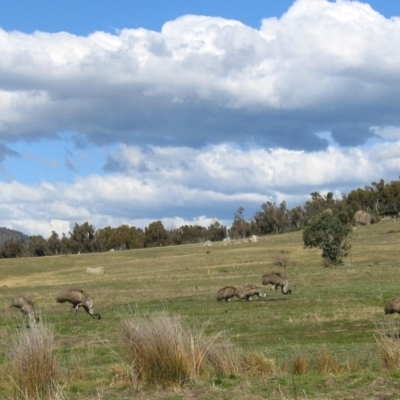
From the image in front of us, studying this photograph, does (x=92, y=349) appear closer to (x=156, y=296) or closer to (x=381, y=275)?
(x=156, y=296)

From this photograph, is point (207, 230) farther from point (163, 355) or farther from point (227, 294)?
point (163, 355)

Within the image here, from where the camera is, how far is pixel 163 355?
14.8 m

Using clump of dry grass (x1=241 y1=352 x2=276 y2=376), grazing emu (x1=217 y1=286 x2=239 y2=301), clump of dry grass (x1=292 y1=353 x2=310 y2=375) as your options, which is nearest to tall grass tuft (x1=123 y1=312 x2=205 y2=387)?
clump of dry grass (x1=241 y1=352 x2=276 y2=376)

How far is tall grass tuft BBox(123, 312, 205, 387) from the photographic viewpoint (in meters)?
14.8

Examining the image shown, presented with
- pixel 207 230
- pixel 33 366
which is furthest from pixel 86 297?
pixel 207 230

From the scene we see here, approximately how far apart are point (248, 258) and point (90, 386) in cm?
7778

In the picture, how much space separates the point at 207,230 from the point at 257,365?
18241 cm

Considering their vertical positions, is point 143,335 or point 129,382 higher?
point 143,335

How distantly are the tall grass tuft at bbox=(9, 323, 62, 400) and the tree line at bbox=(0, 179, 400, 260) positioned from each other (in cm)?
14756

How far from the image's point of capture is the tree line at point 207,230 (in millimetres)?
162300

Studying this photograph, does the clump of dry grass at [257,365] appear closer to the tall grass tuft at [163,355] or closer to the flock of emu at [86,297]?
the tall grass tuft at [163,355]

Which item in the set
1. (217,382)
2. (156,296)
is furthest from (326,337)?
(156,296)

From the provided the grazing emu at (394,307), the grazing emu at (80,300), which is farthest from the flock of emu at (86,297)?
the grazing emu at (394,307)

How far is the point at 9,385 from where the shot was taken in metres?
14.8
